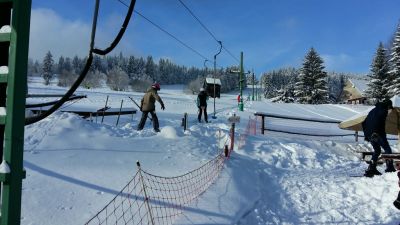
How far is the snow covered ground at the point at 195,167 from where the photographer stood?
6266mm

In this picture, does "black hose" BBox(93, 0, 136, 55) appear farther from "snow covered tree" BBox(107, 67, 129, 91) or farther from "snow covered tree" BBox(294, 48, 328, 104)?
"snow covered tree" BBox(107, 67, 129, 91)

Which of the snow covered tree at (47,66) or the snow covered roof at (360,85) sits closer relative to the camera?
the snow covered roof at (360,85)

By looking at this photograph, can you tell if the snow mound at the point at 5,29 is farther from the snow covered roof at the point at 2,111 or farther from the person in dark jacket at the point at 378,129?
the person in dark jacket at the point at 378,129

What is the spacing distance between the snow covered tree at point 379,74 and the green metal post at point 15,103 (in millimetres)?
55312

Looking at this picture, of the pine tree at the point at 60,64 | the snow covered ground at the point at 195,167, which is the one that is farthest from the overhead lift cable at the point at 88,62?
the pine tree at the point at 60,64

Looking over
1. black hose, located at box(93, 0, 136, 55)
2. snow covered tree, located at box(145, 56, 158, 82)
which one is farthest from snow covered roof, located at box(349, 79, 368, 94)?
black hose, located at box(93, 0, 136, 55)

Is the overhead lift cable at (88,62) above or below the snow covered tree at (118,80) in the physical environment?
below

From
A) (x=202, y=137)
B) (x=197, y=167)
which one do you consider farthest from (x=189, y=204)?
(x=202, y=137)

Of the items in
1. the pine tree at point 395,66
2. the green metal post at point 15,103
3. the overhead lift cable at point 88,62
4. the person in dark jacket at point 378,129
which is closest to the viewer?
the green metal post at point 15,103

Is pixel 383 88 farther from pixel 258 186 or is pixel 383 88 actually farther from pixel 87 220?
pixel 87 220

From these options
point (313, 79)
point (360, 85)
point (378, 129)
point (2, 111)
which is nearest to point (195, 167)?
point (378, 129)

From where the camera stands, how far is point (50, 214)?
5.48 meters

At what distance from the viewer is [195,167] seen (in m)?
9.37

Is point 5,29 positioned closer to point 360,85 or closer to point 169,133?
point 169,133
